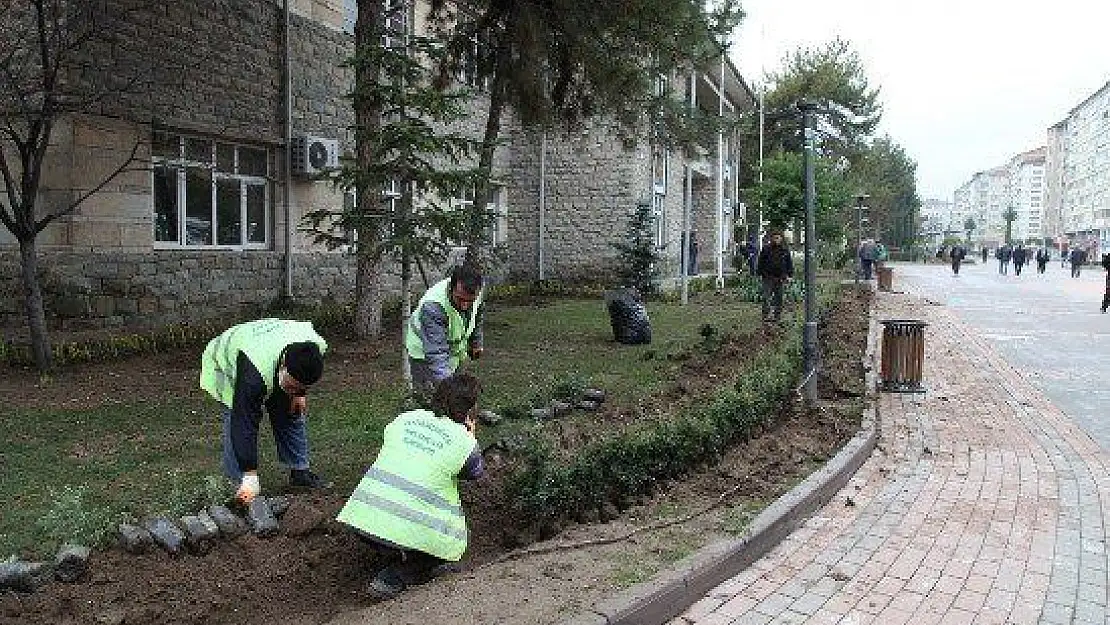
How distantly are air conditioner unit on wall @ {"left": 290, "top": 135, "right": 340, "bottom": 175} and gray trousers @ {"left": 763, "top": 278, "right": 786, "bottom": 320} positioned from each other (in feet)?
25.2

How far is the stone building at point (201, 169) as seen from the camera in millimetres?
11156

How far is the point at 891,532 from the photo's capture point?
18.9 ft

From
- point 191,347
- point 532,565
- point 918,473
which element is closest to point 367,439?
point 532,565

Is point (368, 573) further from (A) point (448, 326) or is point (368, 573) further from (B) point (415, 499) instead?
(A) point (448, 326)

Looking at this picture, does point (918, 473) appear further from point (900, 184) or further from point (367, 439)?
point (900, 184)

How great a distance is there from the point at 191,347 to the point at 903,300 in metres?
20.7

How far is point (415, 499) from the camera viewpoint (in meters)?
4.30

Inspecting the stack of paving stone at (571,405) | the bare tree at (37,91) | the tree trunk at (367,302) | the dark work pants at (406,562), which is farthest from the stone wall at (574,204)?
the dark work pants at (406,562)

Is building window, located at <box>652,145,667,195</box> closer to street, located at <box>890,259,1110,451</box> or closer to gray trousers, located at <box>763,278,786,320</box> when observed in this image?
street, located at <box>890,259,1110,451</box>

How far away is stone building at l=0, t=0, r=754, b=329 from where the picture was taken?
11.2 m

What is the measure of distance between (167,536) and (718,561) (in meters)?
2.74

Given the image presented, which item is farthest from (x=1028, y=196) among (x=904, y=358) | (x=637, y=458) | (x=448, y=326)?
(x=448, y=326)

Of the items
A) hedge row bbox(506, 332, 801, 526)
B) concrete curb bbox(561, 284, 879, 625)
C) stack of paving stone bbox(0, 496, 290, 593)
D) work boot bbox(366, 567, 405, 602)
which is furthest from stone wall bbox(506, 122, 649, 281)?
work boot bbox(366, 567, 405, 602)

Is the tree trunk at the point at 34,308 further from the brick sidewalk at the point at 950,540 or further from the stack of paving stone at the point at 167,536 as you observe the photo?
the brick sidewalk at the point at 950,540
